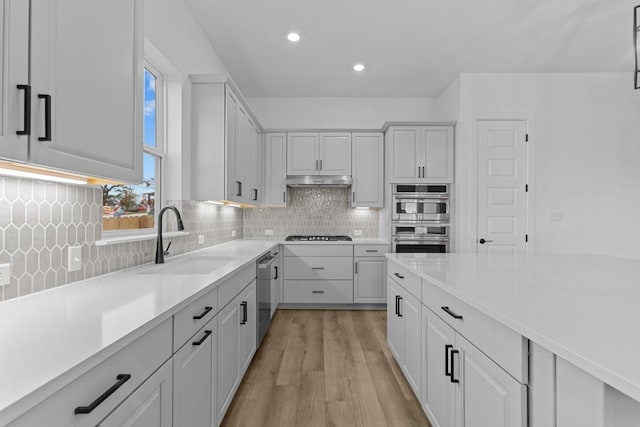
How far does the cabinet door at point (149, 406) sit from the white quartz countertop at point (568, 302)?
1.11 metres

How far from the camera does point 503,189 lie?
13.8 feet

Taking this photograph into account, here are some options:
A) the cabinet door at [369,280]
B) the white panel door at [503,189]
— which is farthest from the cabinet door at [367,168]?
the white panel door at [503,189]

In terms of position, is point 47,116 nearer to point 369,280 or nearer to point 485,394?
point 485,394

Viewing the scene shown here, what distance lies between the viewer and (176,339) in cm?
129

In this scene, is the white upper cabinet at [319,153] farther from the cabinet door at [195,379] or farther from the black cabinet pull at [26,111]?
the black cabinet pull at [26,111]

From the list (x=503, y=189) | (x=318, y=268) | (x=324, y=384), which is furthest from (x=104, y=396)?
(x=503, y=189)

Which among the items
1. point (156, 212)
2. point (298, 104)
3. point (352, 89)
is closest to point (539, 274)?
point (156, 212)

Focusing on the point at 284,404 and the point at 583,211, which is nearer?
the point at 284,404

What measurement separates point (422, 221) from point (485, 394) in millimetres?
3343

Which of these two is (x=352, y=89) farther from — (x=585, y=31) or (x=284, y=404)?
(x=284, y=404)

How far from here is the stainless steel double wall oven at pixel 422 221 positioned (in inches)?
175

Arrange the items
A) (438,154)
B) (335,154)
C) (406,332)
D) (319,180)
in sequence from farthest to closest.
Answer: (335,154) → (319,180) → (438,154) → (406,332)

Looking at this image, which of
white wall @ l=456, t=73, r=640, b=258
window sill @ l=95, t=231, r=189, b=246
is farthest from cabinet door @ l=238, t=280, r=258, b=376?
white wall @ l=456, t=73, r=640, b=258

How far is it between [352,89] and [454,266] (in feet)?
10.9
